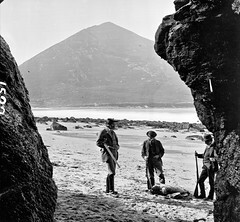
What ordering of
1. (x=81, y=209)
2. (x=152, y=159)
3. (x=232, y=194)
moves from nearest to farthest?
(x=232, y=194)
(x=81, y=209)
(x=152, y=159)

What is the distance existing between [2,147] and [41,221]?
151cm

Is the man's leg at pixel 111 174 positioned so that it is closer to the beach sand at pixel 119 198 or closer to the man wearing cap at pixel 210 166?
the beach sand at pixel 119 198

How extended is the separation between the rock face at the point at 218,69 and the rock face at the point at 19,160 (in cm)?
343

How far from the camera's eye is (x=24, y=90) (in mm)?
7172

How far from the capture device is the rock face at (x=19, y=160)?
5.27m

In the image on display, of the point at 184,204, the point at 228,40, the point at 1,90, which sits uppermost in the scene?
the point at 228,40

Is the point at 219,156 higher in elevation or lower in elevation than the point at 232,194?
higher

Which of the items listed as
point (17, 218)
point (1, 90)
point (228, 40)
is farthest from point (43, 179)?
point (228, 40)

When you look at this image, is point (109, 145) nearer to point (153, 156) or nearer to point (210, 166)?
point (153, 156)

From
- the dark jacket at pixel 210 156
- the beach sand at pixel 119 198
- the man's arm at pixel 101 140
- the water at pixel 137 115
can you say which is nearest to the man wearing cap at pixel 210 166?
the dark jacket at pixel 210 156

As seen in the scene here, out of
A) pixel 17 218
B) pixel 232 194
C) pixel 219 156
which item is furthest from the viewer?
pixel 219 156

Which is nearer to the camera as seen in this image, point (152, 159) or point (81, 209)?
point (81, 209)

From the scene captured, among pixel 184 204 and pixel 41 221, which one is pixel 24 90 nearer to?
pixel 41 221

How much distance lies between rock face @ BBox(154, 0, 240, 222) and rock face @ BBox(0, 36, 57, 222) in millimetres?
3434
